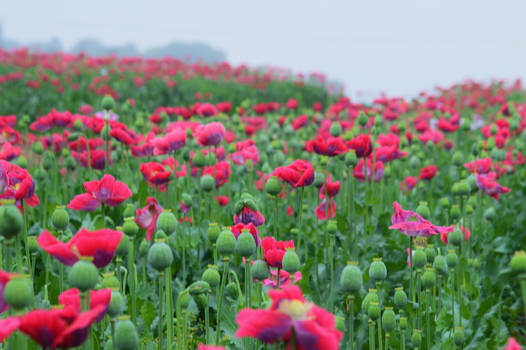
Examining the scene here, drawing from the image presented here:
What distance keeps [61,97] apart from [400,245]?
816 centimetres

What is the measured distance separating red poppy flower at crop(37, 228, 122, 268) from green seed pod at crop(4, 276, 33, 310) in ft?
0.27

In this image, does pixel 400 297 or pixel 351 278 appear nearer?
pixel 351 278

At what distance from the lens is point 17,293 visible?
1046 millimetres

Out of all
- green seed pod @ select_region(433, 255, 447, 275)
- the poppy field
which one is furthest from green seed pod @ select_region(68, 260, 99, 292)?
green seed pod @ select_region(433, 255, 447, 275)

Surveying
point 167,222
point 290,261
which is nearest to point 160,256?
point 167,222

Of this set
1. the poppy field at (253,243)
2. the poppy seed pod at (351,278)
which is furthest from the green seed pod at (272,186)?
the poppy seed pod at (351,278)

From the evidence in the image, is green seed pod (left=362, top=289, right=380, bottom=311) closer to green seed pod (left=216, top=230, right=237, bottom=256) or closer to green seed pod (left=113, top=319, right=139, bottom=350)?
green seed pod (left=216, top=230, right=237, bottom=256)

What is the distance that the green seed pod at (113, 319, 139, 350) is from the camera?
4.11 feet

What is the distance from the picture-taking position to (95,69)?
41.9ft

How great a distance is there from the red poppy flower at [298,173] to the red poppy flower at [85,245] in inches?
40.2

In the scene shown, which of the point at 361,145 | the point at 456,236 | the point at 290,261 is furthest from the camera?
the point at 361,145

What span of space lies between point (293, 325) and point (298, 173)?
4.16 ft

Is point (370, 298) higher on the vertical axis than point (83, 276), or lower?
lower

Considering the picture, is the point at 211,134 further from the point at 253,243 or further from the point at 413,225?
the point at 253,243
